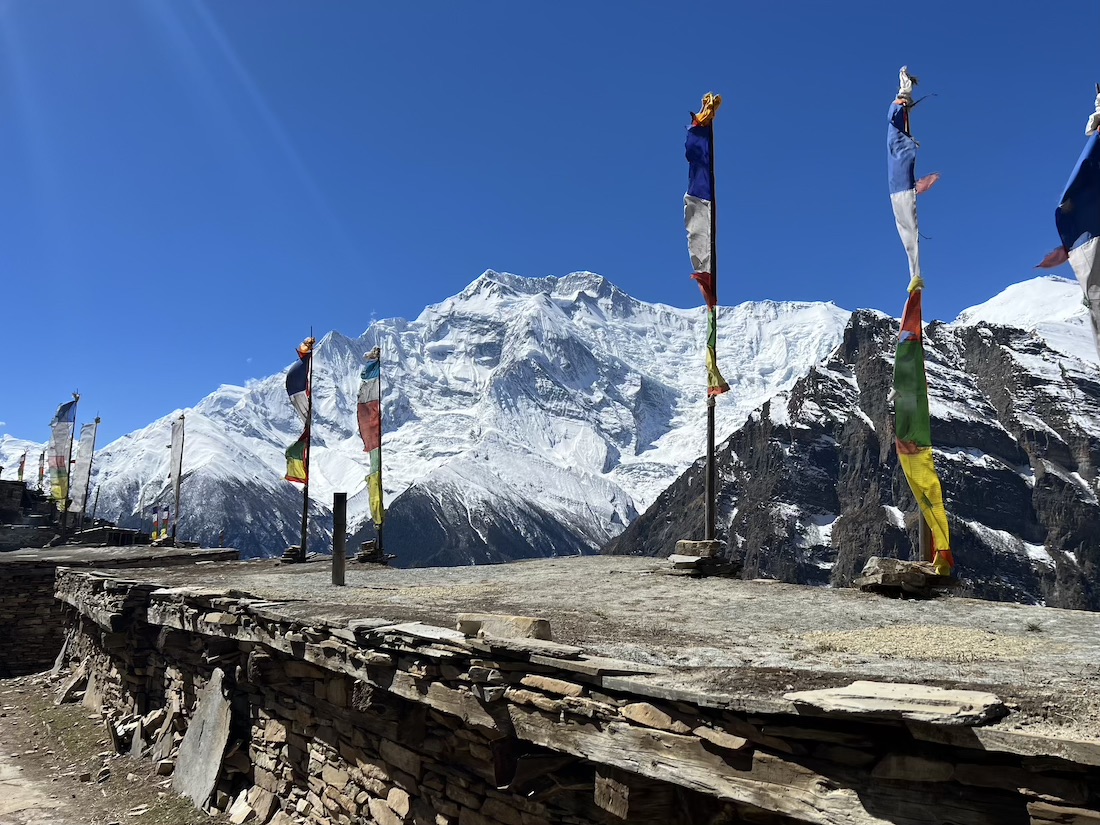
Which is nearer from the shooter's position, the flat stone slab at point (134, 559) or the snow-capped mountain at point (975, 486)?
the flat stone slab at point (134, 559)

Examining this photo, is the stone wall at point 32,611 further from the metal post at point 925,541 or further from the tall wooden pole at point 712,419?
the metal post at point 925,541

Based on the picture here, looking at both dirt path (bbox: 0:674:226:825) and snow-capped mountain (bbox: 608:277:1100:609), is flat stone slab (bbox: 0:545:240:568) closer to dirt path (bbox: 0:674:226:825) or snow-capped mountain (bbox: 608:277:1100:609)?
dirt path (bbox: 0:674:226:825)

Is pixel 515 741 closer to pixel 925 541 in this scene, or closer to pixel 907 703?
pixel 907 703

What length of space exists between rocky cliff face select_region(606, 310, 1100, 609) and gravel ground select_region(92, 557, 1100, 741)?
145 meters

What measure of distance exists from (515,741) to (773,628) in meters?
3.60

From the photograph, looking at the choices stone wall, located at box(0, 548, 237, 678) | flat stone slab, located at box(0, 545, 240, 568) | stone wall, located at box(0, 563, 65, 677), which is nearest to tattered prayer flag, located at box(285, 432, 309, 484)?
flat stone slab, located at box(0, 545, 240, 568)

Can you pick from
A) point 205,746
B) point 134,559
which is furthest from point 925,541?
point 134,559

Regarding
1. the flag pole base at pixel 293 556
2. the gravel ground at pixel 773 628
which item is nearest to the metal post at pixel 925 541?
the gravel ground at pixel 773 628

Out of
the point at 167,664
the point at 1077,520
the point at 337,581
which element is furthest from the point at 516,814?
the point at 1077,520

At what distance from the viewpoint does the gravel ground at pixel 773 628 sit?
18.7 ft

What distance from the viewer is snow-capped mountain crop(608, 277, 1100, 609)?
502 feet

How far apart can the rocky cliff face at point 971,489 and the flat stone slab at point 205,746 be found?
149184mm

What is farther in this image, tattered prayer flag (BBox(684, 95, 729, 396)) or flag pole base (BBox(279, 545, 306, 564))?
flag pole base (BBox(279, 545, 306, 564))

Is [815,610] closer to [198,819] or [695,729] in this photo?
[695,729]
